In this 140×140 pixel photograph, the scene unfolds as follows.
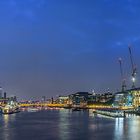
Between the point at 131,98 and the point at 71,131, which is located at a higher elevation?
the point at 131,98

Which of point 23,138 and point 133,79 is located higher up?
point 133,79

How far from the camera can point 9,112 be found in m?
144

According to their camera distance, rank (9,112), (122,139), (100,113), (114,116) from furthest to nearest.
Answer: (9,112) → (100,113) → (114,116) → (122,139)

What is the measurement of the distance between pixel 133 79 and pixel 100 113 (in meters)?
55.6

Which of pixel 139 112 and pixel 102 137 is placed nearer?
pixel 102 137

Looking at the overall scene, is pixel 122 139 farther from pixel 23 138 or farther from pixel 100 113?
pixel 100 113

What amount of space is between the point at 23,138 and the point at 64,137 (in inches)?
200

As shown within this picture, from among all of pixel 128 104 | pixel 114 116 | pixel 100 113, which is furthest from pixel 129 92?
pixel 114 116

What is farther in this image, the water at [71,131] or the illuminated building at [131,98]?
the illuminated building at [131,98]

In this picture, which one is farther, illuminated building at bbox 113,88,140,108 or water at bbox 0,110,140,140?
illuminated building at bbox 113,88,140,108

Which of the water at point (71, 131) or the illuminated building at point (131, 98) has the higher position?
the illuminated building at point (131, 98)

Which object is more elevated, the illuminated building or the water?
the illuminated building

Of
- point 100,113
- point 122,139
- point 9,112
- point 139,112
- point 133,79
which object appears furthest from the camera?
point 133,79

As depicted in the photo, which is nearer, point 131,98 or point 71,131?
point 71,131
